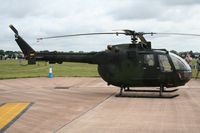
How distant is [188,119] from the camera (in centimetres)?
1115

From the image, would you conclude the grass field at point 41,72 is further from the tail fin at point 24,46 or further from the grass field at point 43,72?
the tail fin at point 24,46

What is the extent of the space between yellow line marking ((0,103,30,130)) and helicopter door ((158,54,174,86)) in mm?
5653

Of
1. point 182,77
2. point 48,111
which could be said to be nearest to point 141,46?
point 182,77

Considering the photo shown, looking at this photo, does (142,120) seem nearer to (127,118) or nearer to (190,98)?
(127,118)

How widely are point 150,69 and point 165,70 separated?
1.97 feet

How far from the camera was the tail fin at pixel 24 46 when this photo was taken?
1959 centimetres

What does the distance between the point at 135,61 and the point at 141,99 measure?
175 cm

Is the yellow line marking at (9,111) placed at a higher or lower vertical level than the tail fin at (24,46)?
lower

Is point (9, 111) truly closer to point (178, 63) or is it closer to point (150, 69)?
point (150, 69)

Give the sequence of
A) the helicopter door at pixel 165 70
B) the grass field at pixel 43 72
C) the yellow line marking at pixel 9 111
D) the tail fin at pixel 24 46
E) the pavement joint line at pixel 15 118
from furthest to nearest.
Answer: the grass field at pixel 43 72
the tail fin at pixel 24 46
the helicopter door at pixel 165 70
the yellow line marking at pixel 9 111
the pavement joint line at pixel 15 118

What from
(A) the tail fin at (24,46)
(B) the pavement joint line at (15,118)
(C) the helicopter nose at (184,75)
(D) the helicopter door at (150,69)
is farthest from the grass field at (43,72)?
(B) the pavement joint line at (15,118)

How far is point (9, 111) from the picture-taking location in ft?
42.0

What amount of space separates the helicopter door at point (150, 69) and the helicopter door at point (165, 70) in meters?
0.20

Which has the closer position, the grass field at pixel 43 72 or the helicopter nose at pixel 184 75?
the helicopter nose at pixel 184 75
